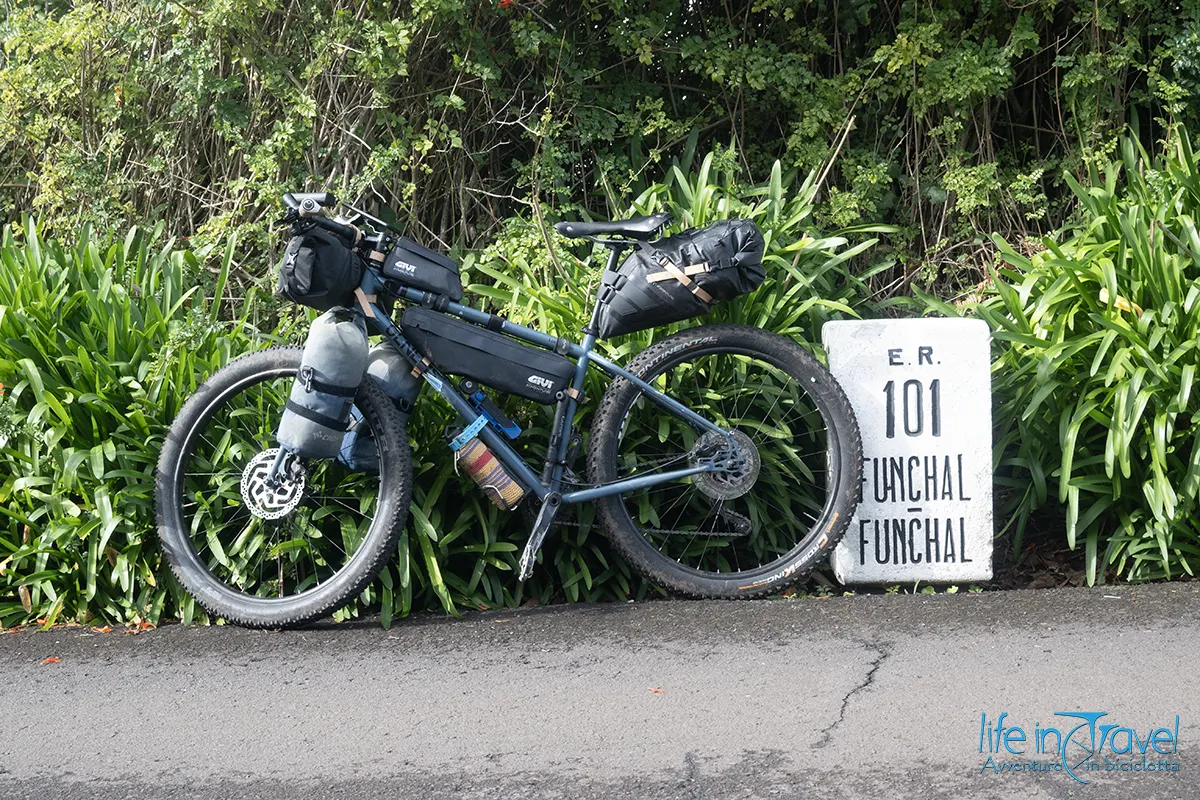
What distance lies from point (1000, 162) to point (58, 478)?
4.71 m

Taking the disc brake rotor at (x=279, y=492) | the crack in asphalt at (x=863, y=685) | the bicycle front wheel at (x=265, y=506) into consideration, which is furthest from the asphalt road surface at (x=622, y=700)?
the disc brake rotor at (x=279, y=492)

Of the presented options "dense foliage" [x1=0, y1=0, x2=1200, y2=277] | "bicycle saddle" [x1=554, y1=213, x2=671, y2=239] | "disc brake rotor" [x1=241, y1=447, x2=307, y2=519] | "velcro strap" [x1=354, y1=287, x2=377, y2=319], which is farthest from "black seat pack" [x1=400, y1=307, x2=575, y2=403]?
"dense foliage" [x1=0, y1=0, x2=1200, y2=277]

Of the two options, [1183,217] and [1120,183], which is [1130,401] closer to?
[1183,217]

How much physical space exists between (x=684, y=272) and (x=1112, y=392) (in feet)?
5.47

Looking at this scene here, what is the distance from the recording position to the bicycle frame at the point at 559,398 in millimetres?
4371

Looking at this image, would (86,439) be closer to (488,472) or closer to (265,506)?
(265,506)

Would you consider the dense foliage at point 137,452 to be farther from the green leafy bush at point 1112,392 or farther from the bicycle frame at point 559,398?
the green leafy bush at point 1112,392

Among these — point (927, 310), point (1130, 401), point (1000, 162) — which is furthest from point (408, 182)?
point (1130, 401)

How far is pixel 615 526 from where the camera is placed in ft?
14.7

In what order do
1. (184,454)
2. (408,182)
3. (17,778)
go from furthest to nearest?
(408,182) < (184,454) < (17,778)

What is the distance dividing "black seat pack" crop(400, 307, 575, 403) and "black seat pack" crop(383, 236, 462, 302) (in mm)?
94

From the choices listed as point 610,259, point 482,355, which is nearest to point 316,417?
point 482,355

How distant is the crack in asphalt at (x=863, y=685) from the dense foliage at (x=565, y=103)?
2.46m

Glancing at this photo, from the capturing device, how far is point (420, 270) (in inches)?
172
